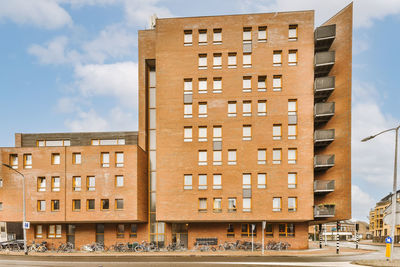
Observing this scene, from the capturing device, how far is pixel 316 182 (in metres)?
37.1

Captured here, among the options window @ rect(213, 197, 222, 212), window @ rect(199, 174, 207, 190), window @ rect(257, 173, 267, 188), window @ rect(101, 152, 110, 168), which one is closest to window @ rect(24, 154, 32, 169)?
window @ rect(101, 152, 110, 168)

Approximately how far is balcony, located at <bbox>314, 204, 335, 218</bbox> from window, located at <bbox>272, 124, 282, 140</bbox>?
8.04m

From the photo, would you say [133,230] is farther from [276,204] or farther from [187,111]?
[276,204]

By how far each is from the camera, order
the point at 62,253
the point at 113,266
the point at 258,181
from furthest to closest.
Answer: the point at 258,181, the point at 62,253, the point at 113,266

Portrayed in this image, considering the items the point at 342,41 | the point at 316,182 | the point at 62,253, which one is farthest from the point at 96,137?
the point at 342,41

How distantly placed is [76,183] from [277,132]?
70.4 ft

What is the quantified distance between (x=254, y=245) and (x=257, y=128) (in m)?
11.6

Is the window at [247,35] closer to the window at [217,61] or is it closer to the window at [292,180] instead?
the window at [217,61]

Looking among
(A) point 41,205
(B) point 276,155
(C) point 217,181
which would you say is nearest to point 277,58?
(B) point 276,155

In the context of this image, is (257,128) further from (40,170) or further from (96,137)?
(40,170)

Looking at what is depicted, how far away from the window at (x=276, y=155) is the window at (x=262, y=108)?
12.7 ft

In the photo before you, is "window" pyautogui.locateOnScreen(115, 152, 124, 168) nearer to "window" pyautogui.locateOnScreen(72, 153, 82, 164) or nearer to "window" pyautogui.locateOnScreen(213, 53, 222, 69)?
"window" pyautogui.locateOnScreen(72, 153, 82, 164)

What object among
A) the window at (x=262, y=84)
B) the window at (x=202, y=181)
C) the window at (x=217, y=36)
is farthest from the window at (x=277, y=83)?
the window at (x=202, y=181)

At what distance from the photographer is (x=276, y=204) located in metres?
35.7
